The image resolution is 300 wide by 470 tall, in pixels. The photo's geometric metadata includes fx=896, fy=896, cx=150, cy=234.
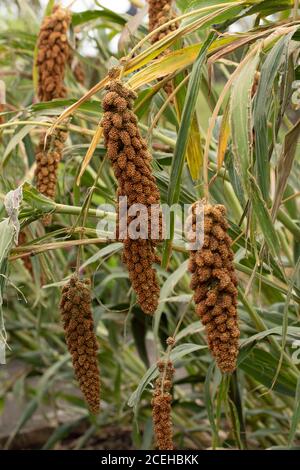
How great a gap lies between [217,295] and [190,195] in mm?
536

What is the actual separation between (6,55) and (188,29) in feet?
3.62

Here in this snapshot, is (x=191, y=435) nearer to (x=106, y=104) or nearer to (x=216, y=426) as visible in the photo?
(x=216, y=426)

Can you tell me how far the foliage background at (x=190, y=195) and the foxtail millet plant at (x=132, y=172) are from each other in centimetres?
5

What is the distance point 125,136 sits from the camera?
887 mm

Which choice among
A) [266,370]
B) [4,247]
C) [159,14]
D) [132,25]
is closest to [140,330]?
[266,370]

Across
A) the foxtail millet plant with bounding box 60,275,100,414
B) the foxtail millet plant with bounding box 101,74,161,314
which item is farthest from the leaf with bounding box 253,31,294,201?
the foxtail millet plant with bounding box 60,275,100,414

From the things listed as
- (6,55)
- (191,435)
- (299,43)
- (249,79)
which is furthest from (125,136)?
(191,435)

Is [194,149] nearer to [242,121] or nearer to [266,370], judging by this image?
[242,121]

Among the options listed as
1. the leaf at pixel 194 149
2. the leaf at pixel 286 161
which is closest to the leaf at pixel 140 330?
the leaf at pixel 194 149

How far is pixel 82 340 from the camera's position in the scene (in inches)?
43.0

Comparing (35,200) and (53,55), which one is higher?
(53,55)

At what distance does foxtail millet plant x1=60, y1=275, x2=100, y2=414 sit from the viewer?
1.09 m

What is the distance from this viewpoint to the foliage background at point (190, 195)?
97cm

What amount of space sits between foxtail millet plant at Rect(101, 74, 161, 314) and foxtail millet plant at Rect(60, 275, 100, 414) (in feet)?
0.62
